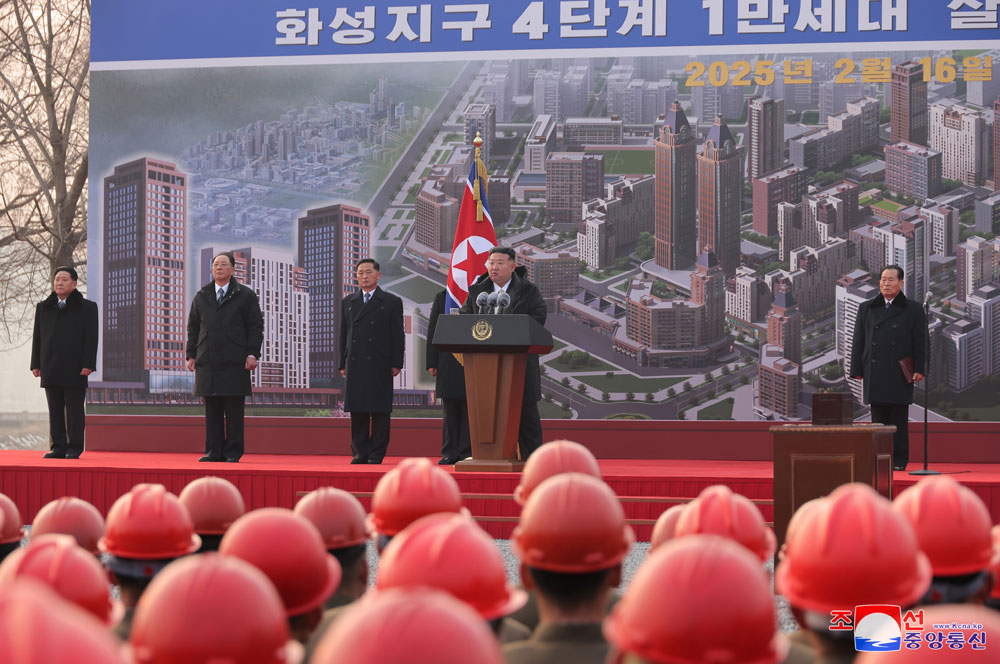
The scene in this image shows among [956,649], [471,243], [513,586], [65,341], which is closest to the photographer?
[956,649]

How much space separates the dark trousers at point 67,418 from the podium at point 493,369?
2423mm

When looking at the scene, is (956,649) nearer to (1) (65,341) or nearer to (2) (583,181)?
(1) (65,341)

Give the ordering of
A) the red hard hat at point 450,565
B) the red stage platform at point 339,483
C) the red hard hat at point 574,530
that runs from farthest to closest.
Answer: the red stage platform at point 339,483 < the red hard hat at point 574,530 < the red hard hat at point 450,565

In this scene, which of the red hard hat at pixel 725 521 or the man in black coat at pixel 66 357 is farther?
the man in black coat at pixel 66 357

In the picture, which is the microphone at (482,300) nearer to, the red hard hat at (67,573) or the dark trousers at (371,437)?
the dark trousers at (371,437)

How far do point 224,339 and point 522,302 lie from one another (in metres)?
1.72

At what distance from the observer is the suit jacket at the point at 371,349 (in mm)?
5684

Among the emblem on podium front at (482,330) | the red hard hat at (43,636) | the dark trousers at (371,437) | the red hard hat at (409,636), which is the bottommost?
the dark trousers at (371,437)

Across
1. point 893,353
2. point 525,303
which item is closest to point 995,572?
point 525,303

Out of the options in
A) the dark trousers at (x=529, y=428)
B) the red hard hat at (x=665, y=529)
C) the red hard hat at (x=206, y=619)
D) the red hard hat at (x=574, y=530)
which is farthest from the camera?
the dark trousers at (x=529, y=428)

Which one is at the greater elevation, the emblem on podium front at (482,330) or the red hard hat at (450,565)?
the emblem on podium front at (482,330)

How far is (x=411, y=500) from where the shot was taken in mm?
1933

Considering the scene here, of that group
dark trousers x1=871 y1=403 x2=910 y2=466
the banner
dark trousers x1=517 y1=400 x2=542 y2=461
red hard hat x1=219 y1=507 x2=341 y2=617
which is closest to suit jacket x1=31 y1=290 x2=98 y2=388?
the banner

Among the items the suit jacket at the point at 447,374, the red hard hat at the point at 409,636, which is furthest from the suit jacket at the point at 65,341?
the red hard hat at the point at 409,636
